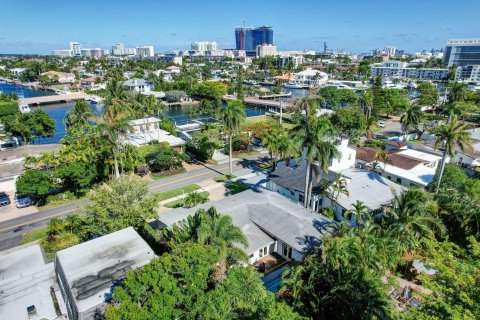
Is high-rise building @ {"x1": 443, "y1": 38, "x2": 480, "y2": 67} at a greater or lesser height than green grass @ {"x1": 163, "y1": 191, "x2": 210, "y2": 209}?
greater

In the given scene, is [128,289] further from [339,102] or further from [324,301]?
[339,102]

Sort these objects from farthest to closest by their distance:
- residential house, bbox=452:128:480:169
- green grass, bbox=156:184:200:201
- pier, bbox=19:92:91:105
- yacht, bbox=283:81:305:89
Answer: yacht, bbox=283:81:305:89, pier, bbox=19:92:91:105, residential house, bbox=452:128:480:169, green grass, bbox=156:184:200:201

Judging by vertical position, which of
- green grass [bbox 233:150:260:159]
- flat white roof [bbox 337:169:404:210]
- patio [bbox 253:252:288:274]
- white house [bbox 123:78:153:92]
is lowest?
patio [bbox 253:252:288:274]

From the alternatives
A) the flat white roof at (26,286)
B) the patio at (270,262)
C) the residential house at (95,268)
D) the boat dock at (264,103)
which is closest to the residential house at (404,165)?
the patio at (270,262)

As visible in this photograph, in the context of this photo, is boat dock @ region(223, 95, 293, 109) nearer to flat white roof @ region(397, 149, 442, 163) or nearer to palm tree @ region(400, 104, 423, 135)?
palm tree @ region(400, 104, 423, 135)

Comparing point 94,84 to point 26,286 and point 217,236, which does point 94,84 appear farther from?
point 217,236

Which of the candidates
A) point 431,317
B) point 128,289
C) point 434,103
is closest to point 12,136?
point 128,289

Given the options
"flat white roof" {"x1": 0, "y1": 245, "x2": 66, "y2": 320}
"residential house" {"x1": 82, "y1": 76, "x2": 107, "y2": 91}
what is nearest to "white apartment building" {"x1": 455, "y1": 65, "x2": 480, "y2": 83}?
"residential house" {"x1": 82, "y1": 76, "x2": 107, "y2": 91}

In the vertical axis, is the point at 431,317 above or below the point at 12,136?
above
